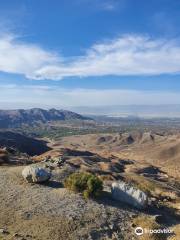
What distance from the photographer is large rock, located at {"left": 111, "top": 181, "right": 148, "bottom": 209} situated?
2592cm

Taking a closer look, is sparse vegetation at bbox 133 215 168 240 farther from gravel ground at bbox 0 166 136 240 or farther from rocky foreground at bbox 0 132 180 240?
gravel ground at bbox 0 166 136 240

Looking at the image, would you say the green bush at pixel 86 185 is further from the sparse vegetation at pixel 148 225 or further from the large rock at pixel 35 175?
the sparse vegetation at pixel 148 225

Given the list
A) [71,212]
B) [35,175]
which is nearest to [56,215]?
[71,212]

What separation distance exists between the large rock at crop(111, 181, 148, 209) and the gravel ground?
646 mm

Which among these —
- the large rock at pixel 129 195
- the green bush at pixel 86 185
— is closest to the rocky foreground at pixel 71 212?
the large rock at pixel 129 195

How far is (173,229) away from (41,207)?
24.6 feet

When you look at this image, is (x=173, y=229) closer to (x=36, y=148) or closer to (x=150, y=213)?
(x=150, y=213)

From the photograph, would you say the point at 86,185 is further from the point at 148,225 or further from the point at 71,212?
the point at 148,225

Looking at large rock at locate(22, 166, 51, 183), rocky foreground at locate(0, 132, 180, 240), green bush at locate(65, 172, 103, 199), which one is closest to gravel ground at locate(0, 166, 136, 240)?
rocky foreground at locate(0, 132, 180, 240)

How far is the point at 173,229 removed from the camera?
75.8ft

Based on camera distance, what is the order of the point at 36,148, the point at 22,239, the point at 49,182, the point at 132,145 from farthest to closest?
1. the point at 132,145
2. the point at 36,148
3. the point at 49,182
4. the point at 22,239

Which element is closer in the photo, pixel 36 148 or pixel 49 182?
pixel 49 182

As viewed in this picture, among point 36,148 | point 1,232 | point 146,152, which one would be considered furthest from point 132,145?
point 1,232

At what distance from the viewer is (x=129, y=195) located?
26.3 meters
